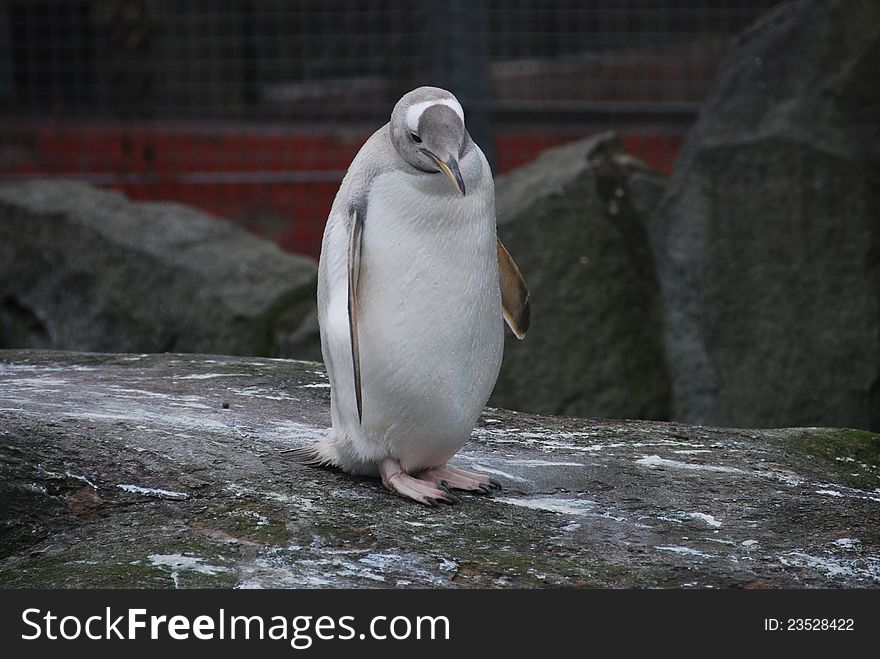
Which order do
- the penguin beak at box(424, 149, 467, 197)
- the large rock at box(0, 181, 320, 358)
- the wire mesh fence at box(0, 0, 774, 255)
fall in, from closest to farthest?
the penguin beak at box(424, 149, 467, 197) < the large rock at box(0, 181, 320, 358) < the wire mesh fence at box(0, 0, 774, 255)

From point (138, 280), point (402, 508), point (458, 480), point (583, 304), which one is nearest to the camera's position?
point (402, 508)

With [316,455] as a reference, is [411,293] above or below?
above

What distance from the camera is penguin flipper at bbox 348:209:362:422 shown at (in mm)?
2566

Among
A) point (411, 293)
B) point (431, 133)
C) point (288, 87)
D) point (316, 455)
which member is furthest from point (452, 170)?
point (288, 87)

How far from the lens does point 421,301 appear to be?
102 inches

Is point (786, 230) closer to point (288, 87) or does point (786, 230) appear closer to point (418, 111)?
point (418, 111)

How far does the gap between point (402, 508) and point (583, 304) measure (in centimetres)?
245

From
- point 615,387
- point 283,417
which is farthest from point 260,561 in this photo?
point 615,387

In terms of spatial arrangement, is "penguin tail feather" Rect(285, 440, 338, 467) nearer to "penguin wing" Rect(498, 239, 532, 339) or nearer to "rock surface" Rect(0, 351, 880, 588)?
"rock surface" Rect(0, 351, 880, 588)

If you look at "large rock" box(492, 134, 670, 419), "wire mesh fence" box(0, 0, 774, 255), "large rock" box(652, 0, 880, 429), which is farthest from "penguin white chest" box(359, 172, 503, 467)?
"wire mesh fence" box(0, 0, 774, 255)

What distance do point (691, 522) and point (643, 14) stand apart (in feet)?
13.1

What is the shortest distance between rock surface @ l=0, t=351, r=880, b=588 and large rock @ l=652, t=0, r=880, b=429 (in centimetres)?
144

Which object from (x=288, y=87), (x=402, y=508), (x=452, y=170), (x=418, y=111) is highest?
(x=288, y=87)

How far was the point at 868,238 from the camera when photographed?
471 centimetres
